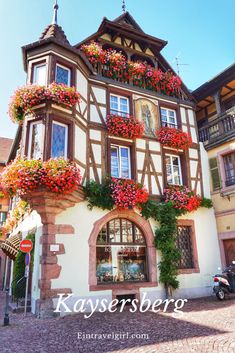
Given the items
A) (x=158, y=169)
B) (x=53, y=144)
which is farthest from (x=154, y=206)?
(x=53, y=144)

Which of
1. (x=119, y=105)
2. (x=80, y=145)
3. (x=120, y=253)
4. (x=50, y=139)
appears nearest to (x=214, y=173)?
(x=119, y=105)

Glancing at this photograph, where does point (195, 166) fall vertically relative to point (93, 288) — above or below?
above

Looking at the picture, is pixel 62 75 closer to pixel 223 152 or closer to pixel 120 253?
pixel 120 253

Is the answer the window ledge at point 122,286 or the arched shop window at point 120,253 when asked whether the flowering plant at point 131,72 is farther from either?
the window ledge at point 122,286

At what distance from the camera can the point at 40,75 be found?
36.5ft

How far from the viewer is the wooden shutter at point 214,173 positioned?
44.3 ft

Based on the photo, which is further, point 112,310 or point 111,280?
point 111,280

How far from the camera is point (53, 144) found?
998 centimetres

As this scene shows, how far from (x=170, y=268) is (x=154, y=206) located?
2414mm

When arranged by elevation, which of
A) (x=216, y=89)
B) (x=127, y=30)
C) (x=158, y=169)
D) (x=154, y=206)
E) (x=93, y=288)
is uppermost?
(x=127, y=30)

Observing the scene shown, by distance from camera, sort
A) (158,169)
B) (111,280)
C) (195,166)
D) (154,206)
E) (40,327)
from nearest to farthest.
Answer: (40,327) < (111,280) < (154,206) < (158,169) < (195,166)

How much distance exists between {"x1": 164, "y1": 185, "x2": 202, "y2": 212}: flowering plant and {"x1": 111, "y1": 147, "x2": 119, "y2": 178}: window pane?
2.26 meters

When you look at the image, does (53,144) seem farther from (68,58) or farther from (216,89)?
(216,89)

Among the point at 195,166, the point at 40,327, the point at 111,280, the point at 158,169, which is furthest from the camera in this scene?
the point at 195,166
